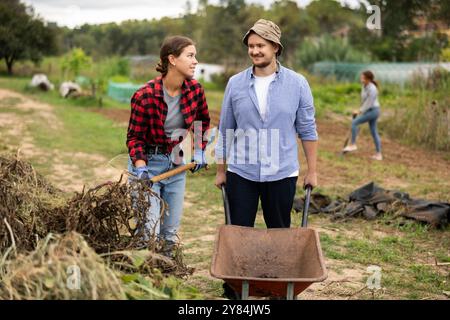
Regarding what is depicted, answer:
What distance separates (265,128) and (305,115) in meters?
0.27

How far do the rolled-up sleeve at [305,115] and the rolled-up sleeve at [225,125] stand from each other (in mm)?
396

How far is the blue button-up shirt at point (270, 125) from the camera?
377cm

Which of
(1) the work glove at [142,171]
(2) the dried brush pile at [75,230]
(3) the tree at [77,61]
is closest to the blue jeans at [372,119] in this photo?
(1) the work glove at [142,171]

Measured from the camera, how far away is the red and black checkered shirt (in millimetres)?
3875

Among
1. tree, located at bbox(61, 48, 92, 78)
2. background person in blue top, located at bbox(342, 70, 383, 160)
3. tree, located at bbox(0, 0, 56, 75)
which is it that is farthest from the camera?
tree, located at bbox(0, 0, 56, 75)

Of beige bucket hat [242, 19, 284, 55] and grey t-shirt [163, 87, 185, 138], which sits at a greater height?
beige bucket hat [242, 19, 284, 55]

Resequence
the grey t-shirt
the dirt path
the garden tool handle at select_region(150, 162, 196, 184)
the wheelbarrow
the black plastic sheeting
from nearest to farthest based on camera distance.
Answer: the wheelbarrow → the garden tool handle at select_region(150, 162, 196, 184) → the grey t-shirt → the dirt path → the black plastic sheeting

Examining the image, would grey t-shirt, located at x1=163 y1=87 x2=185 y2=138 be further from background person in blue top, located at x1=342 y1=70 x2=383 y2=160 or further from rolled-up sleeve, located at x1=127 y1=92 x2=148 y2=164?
background person in blue top, located at x1=342 y1=70 x2=383 y2=160

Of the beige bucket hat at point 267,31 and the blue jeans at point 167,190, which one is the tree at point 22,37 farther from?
the beige bucket hat at point 267,31

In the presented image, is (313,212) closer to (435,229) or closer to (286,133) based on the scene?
(435,229)

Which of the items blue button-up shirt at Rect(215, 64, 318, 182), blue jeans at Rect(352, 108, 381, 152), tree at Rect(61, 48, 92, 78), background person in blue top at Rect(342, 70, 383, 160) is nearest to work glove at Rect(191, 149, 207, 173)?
blue button-up shirt at Rect(215, 64, 318, 182)

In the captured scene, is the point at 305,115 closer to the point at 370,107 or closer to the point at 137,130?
the point at 137,130
